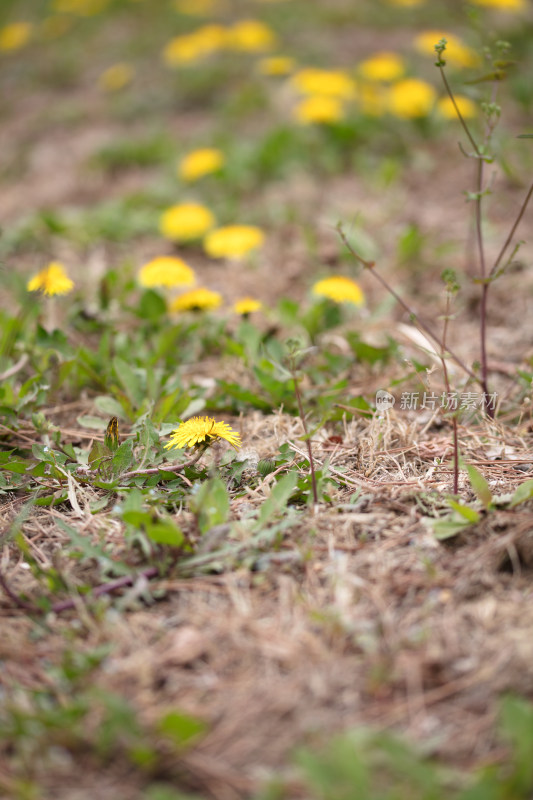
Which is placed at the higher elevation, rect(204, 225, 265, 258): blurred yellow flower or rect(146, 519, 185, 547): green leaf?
rect(204, 225, 265, 258): blurred yellow flower

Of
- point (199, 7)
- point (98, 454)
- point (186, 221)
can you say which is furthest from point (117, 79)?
point (98, 454)

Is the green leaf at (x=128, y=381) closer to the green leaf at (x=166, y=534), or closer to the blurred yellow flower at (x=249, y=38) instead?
the green leaf at (x=166, y=534)

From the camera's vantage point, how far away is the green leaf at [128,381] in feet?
7.61

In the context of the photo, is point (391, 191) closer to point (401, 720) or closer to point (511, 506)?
point (511, 506)

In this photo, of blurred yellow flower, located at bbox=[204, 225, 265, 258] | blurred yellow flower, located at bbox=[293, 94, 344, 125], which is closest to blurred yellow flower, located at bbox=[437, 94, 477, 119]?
blurred yellow flower, located at bbox=[293, 94, 344, 125]

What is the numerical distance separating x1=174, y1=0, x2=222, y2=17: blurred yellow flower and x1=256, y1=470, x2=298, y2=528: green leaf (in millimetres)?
6834

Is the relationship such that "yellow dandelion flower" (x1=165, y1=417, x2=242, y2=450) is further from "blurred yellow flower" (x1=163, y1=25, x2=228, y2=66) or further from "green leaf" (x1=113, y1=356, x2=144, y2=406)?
"blurred yellow flower" (x1=163, y1=25, x2=228, y2=66)

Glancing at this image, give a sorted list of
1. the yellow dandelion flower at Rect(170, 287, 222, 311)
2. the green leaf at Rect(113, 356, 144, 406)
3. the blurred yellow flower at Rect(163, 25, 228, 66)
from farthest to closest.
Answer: the blurred yellow flower at Rect(163, 25, 228, 66)
the yellow dandelion flower at Rect(170, 287, 222, 311)
the green leaf at Rect(113, 356, 144, 406)

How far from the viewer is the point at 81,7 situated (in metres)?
7.43

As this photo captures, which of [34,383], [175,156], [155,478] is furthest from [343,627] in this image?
[175,156]

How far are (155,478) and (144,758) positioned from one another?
888 millimetres

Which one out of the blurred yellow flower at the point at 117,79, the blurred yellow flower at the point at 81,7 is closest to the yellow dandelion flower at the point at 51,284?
the blurred yellow flower at the point at 117,79

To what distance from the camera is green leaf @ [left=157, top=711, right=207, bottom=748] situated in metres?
1.15

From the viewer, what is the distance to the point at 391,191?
3998mm
